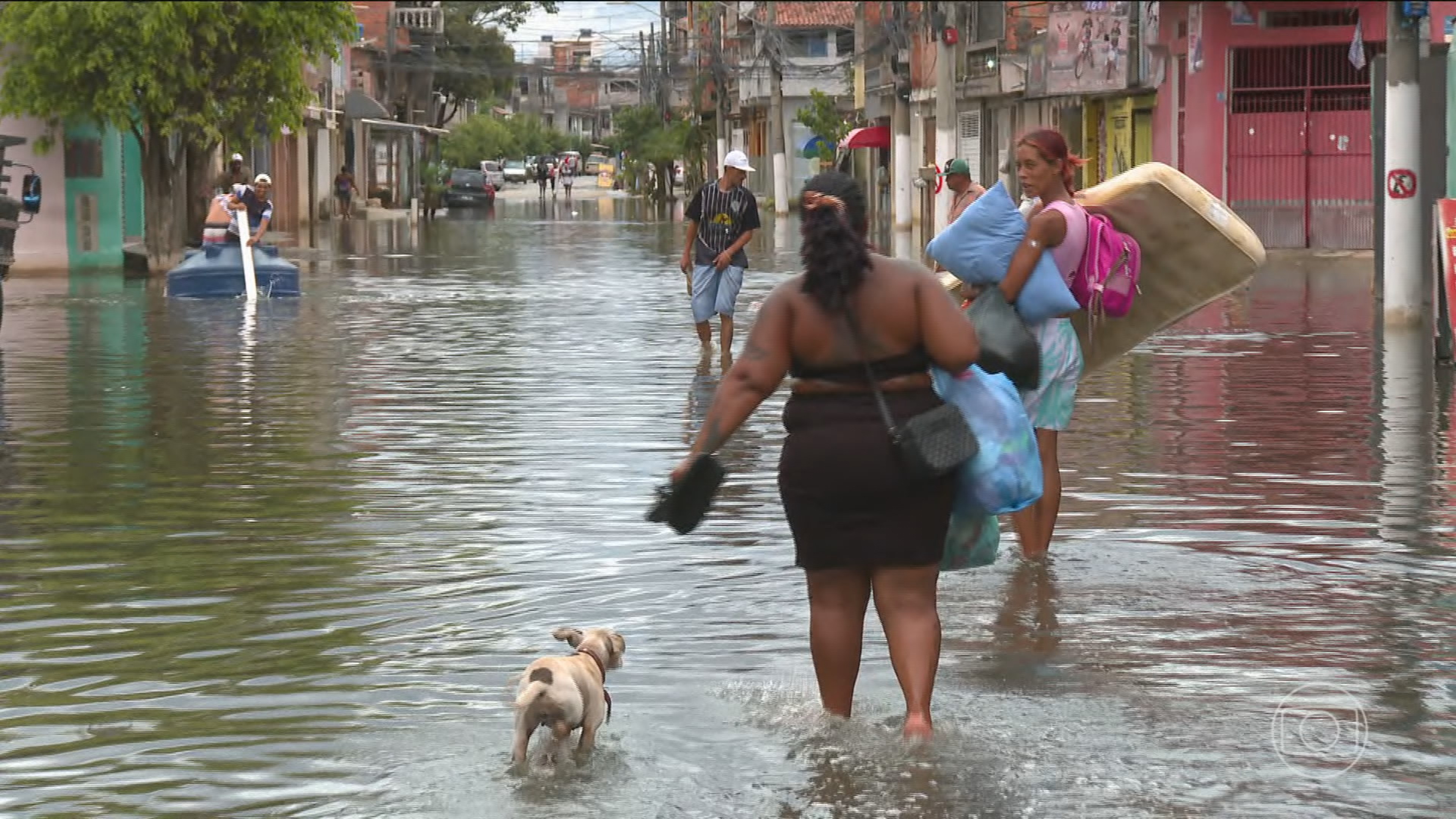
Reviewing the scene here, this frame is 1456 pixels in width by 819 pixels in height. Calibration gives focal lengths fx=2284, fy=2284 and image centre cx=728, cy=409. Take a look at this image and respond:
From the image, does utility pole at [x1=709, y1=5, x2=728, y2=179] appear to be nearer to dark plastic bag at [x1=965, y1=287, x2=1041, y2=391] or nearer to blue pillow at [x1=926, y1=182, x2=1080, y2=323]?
blue pillow at [x1=926, y1=182, x2=1080, y2=323]

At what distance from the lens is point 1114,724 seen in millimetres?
5938

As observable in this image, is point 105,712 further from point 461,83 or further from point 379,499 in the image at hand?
point 461,83

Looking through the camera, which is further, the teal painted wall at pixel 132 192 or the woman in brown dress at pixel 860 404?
the teal painted wall at pixel 132 192

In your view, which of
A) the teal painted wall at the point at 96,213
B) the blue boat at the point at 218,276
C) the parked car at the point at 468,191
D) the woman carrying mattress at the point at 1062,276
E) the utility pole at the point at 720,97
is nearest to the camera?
the woman carrying mattress at the point at 1062,276

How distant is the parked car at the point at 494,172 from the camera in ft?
347

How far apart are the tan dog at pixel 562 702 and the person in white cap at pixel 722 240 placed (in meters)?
10.7

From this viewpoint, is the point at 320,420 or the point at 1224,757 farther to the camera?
the point at 320,420

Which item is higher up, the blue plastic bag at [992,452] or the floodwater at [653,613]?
the blue plastic bag at [992,452]

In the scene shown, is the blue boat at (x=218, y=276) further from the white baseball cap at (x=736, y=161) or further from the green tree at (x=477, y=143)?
the green tree at (x=477, y=143)

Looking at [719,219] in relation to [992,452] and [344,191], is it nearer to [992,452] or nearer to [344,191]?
[992,452]

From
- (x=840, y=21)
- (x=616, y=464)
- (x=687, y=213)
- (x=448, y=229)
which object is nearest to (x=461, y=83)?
(x=840, y=21)

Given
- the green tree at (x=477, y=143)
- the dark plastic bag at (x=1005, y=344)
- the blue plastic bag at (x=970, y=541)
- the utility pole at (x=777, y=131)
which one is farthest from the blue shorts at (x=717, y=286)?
the green tree at (x=477, y=143)

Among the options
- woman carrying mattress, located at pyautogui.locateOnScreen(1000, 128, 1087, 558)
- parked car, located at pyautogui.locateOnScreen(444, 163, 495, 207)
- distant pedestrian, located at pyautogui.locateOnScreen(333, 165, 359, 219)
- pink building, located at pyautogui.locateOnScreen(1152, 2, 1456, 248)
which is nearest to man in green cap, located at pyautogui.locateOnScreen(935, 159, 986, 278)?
woman carrying mattress, located at pyautogui.locateOnScreen(1000, 128, 1087, 558)

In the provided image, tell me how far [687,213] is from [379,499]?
24.6 ft
